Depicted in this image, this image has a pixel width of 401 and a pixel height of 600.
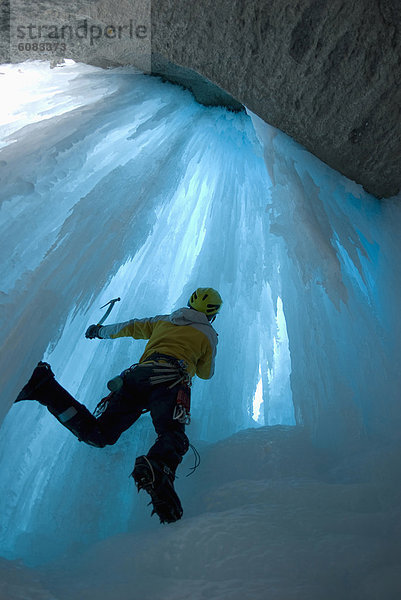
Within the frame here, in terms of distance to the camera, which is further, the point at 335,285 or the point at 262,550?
the point at 335,285

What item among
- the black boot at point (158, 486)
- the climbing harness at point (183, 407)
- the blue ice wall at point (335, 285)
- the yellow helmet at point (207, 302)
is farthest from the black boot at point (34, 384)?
the blue ice wall at point (335, 285)

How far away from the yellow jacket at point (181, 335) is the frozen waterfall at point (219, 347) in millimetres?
319

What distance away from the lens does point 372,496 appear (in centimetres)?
153

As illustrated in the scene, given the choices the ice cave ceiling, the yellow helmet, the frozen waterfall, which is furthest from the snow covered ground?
the ice cave ceiling

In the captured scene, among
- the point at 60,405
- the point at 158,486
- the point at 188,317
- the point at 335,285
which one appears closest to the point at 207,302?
the point at 188,317

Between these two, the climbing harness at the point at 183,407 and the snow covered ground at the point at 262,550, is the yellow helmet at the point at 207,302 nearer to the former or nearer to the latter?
the climbing harness at the point at 183,407

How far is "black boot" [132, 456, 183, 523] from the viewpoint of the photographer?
151 centimetres

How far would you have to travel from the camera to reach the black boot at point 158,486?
151cm

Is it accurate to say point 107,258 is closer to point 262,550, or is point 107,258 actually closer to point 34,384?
point 34,384

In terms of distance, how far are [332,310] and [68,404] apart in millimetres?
1646

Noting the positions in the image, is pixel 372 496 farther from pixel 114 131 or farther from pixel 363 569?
pixel 114 131

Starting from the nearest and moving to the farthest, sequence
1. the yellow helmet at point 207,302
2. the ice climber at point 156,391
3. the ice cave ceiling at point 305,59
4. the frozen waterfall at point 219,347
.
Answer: the frozen waterfall at point 219,347 → the ice cave ceiling at point 305,59 → the ice climber at point 156,391 → the yellow helmet at point 207,302

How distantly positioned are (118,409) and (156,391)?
0.24 m

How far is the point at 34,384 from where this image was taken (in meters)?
2.04
